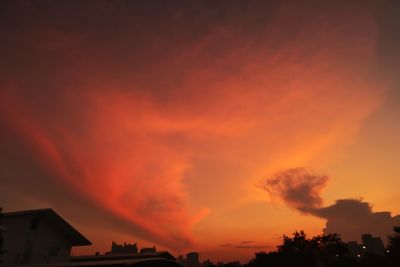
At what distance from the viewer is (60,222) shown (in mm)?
30500

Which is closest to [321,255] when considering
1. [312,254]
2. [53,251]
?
[312,254]

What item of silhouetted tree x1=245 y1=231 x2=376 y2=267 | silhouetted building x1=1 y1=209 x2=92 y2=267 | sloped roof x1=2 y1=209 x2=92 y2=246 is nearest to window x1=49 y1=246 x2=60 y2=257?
silhouetted building x1=1 y1=209 x2=92 y2=267

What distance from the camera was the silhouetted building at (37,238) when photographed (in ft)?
84.5

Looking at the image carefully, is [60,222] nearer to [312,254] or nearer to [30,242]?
[30,242]

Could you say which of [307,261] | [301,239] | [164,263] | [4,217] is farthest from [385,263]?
[4,217]

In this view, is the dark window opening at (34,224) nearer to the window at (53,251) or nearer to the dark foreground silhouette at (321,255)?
the window at (53,251)

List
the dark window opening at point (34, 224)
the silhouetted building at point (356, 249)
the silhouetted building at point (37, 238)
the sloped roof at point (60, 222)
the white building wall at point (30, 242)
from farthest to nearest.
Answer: the silhouetted building at point (356, 249) < the dark window opening at point (34, 224) < the sloped roof at point (60, 222) < the silhouetted building at point (37, 238) < the white building wall at point (30, 242)

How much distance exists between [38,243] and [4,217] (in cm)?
430

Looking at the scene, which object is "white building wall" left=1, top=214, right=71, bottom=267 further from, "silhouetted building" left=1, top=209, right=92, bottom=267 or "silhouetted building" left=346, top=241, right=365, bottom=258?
"silhouetted building" left=346, top=241, right=365, bottom=258

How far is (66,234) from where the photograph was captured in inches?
1259

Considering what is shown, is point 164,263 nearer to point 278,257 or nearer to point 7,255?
point 7,255

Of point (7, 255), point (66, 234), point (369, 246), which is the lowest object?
point (7, 255)

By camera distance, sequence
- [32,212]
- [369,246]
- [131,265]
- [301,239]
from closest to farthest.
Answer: [131,265], [32,212], [301,239], [369,246]

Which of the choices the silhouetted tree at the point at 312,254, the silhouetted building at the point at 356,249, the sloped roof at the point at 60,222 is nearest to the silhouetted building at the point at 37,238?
the sloped roof at the point at 60,222
